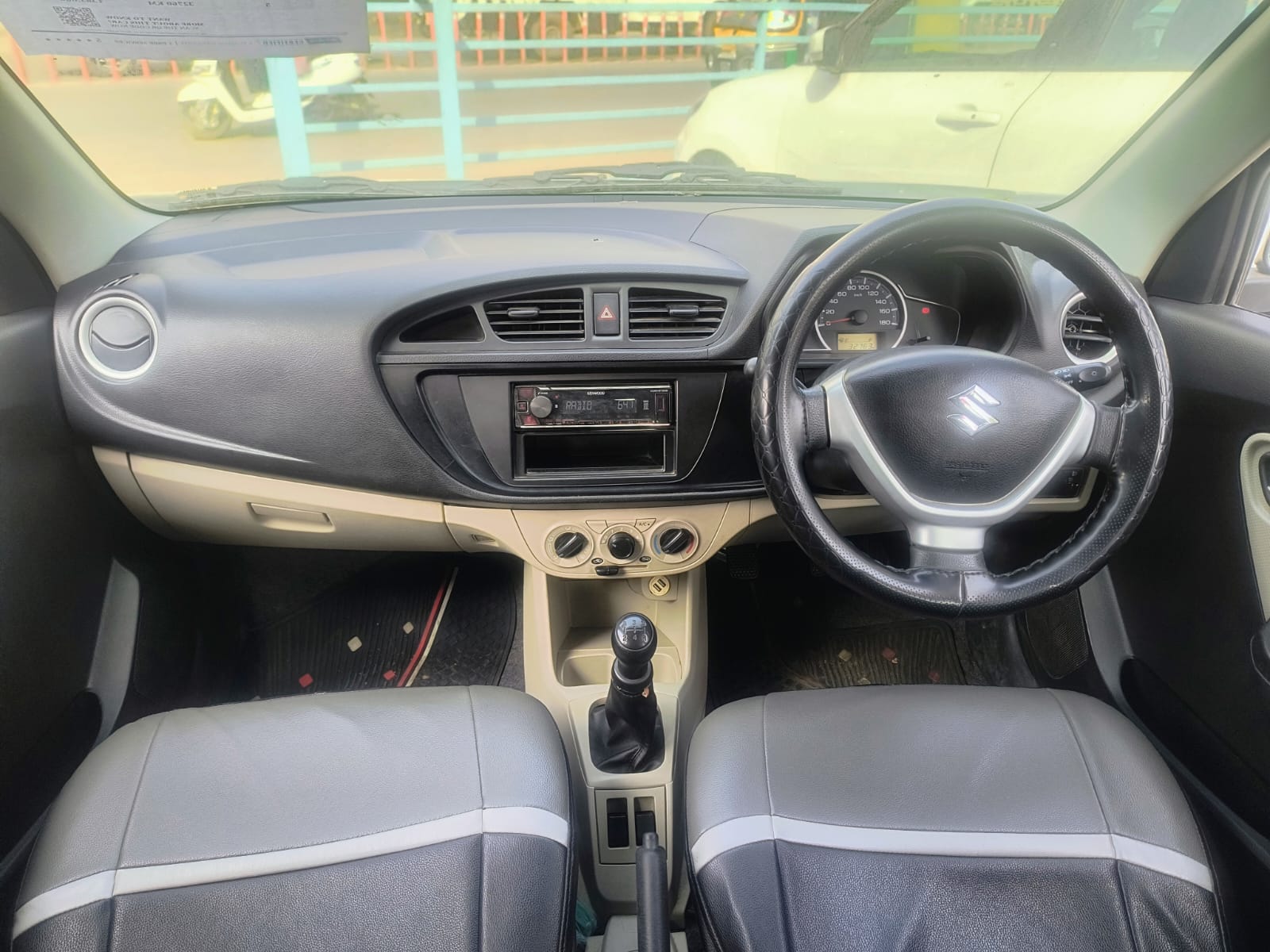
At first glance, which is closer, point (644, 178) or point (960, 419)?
point (960, 419)

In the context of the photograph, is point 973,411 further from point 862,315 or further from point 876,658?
point 876,658

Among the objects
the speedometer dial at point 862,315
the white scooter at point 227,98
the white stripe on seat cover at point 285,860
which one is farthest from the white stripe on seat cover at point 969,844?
the white scooter at point 227,98

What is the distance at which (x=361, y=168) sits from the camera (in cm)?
167

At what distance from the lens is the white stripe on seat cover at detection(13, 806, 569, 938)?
930 mm

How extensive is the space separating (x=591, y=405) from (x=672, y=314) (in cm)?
19

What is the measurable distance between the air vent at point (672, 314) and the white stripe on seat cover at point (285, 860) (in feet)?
2.32

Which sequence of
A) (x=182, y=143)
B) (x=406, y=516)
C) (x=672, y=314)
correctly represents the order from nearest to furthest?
(x=672, y=314) < (x=406, y=516) < (x=182, y=143)

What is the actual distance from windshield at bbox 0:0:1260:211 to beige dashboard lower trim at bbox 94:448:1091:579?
529mm

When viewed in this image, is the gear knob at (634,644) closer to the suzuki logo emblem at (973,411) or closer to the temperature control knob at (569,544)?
the temperature control knob at (569,544)

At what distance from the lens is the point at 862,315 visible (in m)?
1.38

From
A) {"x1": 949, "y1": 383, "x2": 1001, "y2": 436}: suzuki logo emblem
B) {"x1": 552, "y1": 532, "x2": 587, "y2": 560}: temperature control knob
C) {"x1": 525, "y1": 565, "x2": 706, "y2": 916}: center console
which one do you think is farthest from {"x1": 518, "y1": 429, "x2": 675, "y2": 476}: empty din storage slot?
{"x1": 949, "y1": 383, "x2": 1001, "y2": 436}: suzuki logo emblem

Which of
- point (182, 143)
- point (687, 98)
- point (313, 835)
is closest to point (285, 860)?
point (313, 835)

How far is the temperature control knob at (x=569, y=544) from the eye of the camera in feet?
4.91

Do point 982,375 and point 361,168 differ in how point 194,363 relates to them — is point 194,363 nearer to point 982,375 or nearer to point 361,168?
point 361,168
